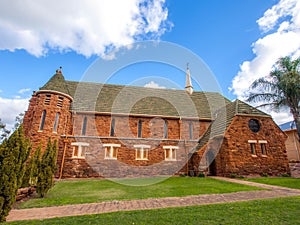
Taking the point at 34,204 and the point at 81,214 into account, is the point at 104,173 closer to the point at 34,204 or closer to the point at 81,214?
the point at 34,204

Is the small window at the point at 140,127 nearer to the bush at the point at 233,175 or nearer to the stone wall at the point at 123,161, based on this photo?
the stone wall at the point at 123,161

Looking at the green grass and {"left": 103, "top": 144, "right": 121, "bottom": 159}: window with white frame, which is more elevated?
{"left": 103, "top": 144, "right": 121, "bottom": 159}: window with white frame

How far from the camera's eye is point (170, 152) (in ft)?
52.3

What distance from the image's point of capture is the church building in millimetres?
13898

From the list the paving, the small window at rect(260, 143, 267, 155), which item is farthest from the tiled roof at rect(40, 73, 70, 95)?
the small window at rect(260, 143, 267, 155)

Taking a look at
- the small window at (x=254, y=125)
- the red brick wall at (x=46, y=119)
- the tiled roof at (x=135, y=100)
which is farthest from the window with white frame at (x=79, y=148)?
the small window at (x=254, y=125)

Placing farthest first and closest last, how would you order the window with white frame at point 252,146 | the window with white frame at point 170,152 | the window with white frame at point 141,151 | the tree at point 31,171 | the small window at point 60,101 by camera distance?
the window with white frame at point 170,152 → the window with white frame at point 141,151 → the small window at point 60,101 → the window with white frame at point 252,146 → the tree at point 31,171

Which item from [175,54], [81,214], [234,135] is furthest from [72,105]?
[234,135]

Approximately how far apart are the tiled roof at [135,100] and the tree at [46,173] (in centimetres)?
870

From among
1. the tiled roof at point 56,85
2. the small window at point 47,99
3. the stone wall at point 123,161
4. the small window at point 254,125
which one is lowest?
the stone wall at point 123,161

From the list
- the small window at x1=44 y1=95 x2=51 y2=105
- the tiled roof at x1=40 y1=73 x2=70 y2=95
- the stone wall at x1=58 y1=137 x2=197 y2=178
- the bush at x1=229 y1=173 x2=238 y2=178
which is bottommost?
the bush at x1=229 y1=173 x2=238 y2=178

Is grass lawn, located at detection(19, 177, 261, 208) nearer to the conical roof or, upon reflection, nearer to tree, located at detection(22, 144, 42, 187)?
tree, located at detection(22, 144, 42, 187)

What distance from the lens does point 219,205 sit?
557 cm

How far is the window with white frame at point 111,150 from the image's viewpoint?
14.9 meters
